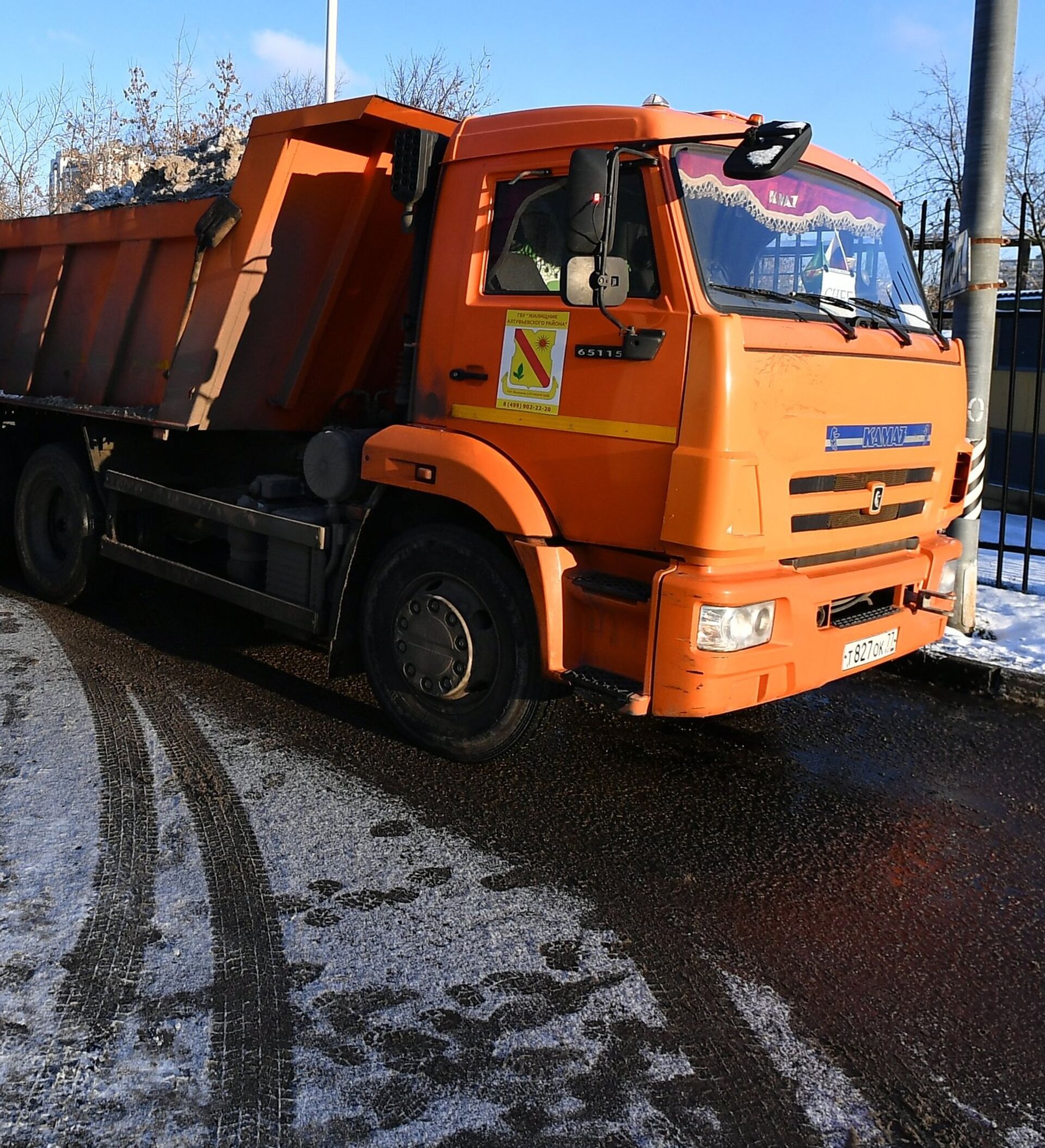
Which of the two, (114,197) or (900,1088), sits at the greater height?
(114,197)

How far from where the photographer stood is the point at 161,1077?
8.55 feet

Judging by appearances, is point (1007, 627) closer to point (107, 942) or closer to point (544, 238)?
point (544, 238)

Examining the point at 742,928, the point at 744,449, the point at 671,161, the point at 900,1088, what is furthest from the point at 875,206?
the point at 900,1088

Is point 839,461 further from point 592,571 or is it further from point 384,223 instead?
point 384,223

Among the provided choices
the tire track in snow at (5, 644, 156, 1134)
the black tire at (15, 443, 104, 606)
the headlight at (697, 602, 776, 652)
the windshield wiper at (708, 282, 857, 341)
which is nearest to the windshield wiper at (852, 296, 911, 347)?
the windshield wiper at (708, 282, 857, 341)

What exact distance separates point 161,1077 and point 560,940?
1.23 metres

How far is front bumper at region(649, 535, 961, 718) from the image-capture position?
3730mm

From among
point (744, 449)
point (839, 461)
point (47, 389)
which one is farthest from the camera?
point (47, 389)

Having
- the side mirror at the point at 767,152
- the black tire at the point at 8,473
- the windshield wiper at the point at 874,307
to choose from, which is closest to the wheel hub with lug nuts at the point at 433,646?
the windshield wiper at the point at 874,307

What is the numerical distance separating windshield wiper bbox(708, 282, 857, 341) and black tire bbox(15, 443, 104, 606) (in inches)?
177

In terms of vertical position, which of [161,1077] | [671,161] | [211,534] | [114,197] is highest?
[114,197]

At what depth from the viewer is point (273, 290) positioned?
5633mm

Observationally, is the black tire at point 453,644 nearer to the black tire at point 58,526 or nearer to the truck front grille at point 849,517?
the truck front grille at point 849,517

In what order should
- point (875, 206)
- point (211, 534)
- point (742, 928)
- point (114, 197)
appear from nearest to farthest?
point (742, 928), point (875, 206), point (211, 534), point (114, 197)
